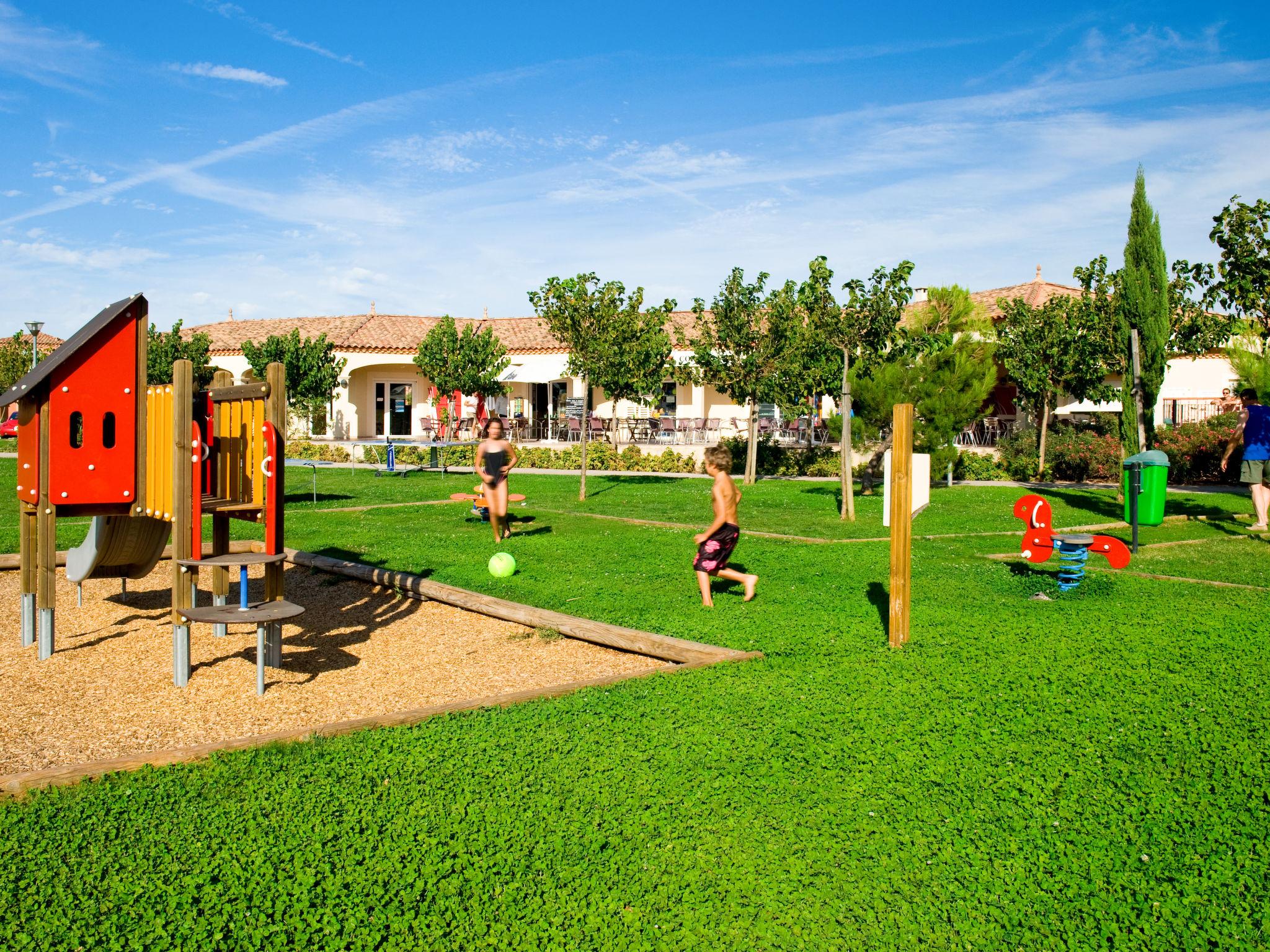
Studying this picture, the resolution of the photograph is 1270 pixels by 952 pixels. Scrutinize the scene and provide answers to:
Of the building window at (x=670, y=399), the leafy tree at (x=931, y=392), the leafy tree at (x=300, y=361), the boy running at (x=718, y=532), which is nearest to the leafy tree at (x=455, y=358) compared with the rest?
the leafy tree at (x=300, y=361)

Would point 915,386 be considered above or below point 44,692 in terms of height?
above

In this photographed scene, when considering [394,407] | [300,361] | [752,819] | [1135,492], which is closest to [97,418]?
[752,819]

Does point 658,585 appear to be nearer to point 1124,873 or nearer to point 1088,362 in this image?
point 1124,873

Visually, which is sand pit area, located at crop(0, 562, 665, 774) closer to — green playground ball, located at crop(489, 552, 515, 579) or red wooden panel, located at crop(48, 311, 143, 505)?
green playground ball, located at crop(489, 552, 515, 579)

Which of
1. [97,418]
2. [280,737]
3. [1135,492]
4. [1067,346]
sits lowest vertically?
[280,737]

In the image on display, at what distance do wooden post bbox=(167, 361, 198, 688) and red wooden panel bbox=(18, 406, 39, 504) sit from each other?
1.25 m

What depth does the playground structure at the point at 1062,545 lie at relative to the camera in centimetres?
825

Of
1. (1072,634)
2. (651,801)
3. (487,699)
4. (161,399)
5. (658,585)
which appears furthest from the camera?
(658,585)

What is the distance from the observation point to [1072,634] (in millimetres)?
6609

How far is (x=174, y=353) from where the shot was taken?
35125 millimetres

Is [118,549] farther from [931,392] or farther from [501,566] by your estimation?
[931,392]

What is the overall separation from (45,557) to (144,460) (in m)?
1.03

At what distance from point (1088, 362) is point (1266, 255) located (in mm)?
7521

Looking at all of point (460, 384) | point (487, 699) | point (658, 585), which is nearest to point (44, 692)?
point (487, 699)
